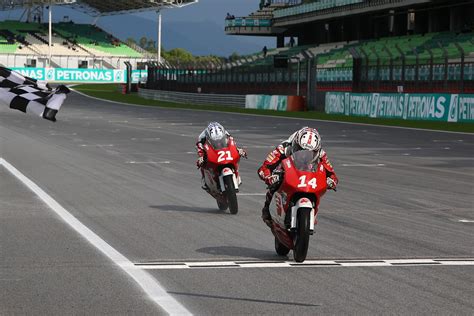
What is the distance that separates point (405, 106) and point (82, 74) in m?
79.9

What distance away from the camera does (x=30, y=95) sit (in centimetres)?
1196

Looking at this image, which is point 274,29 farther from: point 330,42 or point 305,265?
point 305,265

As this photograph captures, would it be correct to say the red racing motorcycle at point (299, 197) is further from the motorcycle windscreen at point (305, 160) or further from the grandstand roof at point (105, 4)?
the grandstand roof at point (105, 4)

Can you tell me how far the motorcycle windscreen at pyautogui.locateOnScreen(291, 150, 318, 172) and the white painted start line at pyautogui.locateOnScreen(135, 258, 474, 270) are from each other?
2.67ft

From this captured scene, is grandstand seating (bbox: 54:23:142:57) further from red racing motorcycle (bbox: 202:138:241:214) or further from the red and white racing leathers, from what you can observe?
the red and white racing leathers

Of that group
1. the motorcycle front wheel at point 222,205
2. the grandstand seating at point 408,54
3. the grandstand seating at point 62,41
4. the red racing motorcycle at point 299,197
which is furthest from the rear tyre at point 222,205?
the grandstand seating at point 62,41

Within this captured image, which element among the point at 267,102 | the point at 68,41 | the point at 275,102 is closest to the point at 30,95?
the point at 275,102

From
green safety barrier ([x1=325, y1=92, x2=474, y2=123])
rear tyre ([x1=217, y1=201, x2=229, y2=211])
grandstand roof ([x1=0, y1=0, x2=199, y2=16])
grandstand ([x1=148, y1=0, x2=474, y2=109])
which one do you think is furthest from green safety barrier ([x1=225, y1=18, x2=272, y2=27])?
rear tyre ([x1=217, y1=201, x2=229, y2=211])

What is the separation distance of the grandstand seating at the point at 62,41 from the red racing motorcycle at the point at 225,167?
104 meters

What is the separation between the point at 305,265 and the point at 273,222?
66 centimetres

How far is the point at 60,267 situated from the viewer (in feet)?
27.9

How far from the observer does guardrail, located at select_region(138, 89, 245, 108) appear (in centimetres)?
6407

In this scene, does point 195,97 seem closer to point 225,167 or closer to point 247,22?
point 247,22

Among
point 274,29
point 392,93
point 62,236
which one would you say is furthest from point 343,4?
point 62,236
